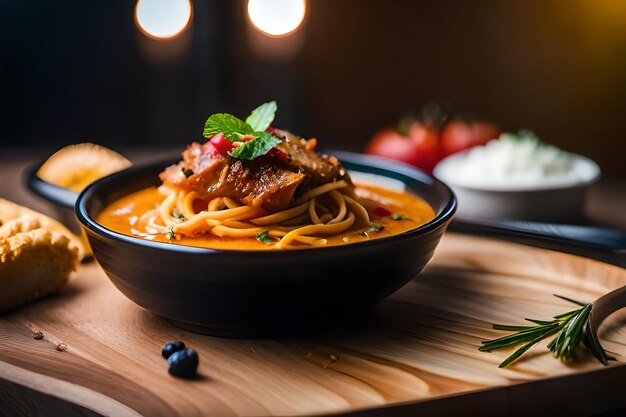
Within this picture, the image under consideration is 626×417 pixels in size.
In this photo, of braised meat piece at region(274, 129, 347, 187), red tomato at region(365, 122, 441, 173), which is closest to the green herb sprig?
braised meat piece at region(274, 129, 347, 187)

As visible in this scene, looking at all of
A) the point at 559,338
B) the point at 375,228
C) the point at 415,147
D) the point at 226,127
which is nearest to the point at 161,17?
the point at 415,147

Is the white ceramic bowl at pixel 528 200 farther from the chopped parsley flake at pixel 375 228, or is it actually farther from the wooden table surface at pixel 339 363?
the chopped parsley flake at pixel 375 228

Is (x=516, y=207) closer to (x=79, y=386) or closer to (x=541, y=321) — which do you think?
(x=541, y=321)

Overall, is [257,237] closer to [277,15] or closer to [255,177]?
[255,177]

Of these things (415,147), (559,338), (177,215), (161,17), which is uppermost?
(161,17)

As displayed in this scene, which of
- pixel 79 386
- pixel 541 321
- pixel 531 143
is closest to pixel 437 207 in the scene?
pixel 541 321

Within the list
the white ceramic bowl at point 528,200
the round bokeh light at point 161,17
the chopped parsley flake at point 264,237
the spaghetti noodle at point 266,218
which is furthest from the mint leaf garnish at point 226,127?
the round bokeh light at point 161,17
